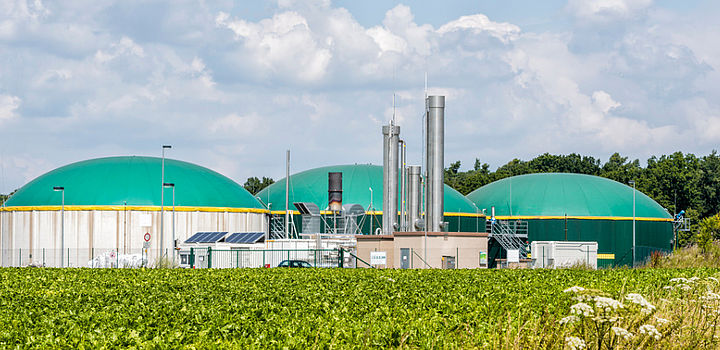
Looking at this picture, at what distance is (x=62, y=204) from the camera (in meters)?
67.6

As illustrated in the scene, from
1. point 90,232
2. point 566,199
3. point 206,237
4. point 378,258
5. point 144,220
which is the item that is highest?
point 566,199

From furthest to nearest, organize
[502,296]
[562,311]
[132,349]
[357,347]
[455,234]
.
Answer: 1. [455,234]
2. [502,296]
3. [562,311]
4. [357,347]
5. [132,349]

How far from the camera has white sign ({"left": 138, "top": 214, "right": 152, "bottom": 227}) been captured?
69.6 m

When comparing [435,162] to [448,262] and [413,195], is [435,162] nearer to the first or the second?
[448,262]

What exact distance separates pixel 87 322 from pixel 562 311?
738 cm

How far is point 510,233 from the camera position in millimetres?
83188

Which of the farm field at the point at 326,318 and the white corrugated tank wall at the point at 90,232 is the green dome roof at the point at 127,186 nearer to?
the white corrugated tank wall at the point at 90,232

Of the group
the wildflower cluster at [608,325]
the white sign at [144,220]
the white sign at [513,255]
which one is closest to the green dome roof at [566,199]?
the white sign at [513,255]

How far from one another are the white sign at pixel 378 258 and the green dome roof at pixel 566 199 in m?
41.6

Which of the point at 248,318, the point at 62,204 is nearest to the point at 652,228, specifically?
the point at 62,204

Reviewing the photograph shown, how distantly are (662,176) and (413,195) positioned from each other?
257 ft

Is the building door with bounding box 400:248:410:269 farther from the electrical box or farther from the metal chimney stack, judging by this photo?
the metal chimney stack

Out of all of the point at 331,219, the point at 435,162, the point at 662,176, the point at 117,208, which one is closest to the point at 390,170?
the point at 435,162

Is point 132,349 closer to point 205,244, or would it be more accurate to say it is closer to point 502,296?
point 502,296
